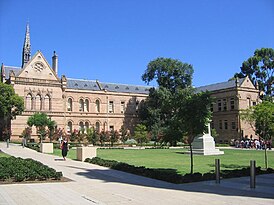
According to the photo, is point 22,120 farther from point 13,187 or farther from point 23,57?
point 13,187

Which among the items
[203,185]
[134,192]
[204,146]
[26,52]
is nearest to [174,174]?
[203,185]

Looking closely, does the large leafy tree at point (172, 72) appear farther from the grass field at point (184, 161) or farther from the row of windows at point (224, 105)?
the grass field at point (184, 161)

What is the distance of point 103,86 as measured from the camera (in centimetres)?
6888

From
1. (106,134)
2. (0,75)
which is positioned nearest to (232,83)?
(106,134)

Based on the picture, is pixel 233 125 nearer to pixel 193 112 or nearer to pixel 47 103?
pixel 47 103

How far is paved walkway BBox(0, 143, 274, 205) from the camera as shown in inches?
347

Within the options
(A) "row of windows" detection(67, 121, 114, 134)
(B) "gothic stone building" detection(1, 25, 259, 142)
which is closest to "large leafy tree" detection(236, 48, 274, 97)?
(B) "gothic stone building" detection(1, 25, 259, 142)

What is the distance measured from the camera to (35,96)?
2154 inches

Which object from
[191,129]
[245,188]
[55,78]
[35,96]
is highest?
[55,78]

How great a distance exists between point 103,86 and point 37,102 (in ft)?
58.5

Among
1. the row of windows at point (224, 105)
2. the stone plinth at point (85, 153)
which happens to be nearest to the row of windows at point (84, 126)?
the row of windows at point (224, 105)

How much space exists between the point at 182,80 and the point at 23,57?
3692 centimetres

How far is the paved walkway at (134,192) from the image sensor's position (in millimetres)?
8805

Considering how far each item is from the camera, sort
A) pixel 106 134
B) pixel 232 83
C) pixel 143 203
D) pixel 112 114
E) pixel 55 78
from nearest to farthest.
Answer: pixel 143 203, pixel 106 134, pixel 55 78, pixel 232 83, pixel 112 114
